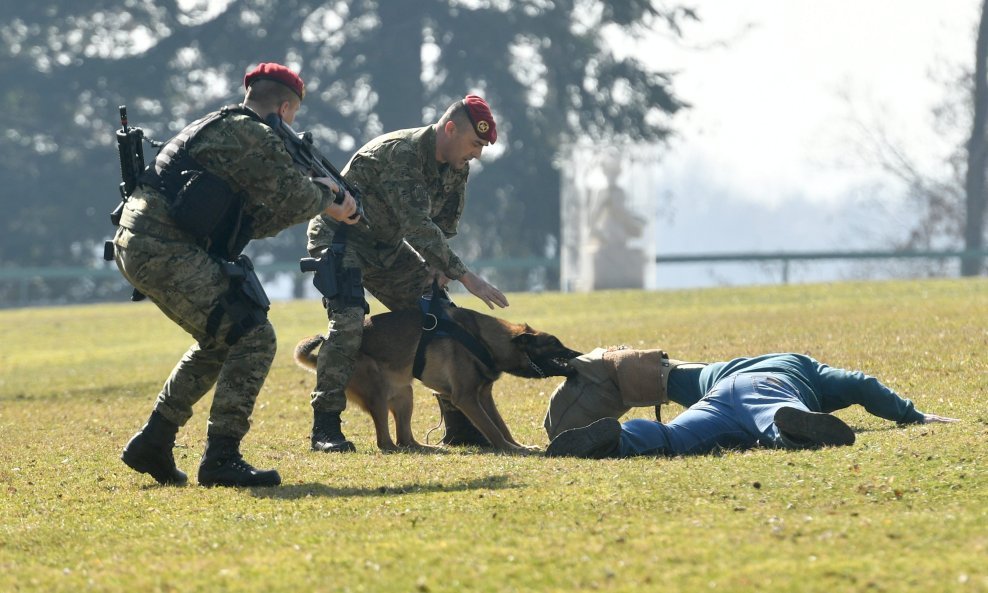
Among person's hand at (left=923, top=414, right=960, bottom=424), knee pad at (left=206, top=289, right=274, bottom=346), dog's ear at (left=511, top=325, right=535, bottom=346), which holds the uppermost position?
knee pad at (left=206, top=289, right=274, bottom=346)

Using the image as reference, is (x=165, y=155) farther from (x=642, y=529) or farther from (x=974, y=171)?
(x=974, y=171)

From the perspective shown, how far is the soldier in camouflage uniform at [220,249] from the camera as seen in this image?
7.19m

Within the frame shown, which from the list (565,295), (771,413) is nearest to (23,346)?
(565,295)

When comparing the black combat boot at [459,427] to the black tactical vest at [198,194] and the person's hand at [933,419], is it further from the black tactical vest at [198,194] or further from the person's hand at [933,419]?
the person's hand at [933,419]

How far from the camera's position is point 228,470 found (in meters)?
7.48

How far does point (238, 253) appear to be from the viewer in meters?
7.52

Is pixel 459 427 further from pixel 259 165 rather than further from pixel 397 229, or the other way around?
pixel 259 165

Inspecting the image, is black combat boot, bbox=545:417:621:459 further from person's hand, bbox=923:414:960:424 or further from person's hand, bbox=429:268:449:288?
person's hand, bbox=923:414:960:424

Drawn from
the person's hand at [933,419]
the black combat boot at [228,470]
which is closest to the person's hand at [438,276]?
the black combat boot at [228,470]

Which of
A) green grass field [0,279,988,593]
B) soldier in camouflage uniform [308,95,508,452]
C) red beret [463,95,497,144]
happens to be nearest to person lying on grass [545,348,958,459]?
green grass field [0,279,988,593]

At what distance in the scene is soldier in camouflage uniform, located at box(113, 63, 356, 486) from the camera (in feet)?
23.6

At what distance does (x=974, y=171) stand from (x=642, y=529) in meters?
42.8

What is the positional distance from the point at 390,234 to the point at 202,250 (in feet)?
5.92

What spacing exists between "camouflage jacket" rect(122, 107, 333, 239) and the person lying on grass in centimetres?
189
